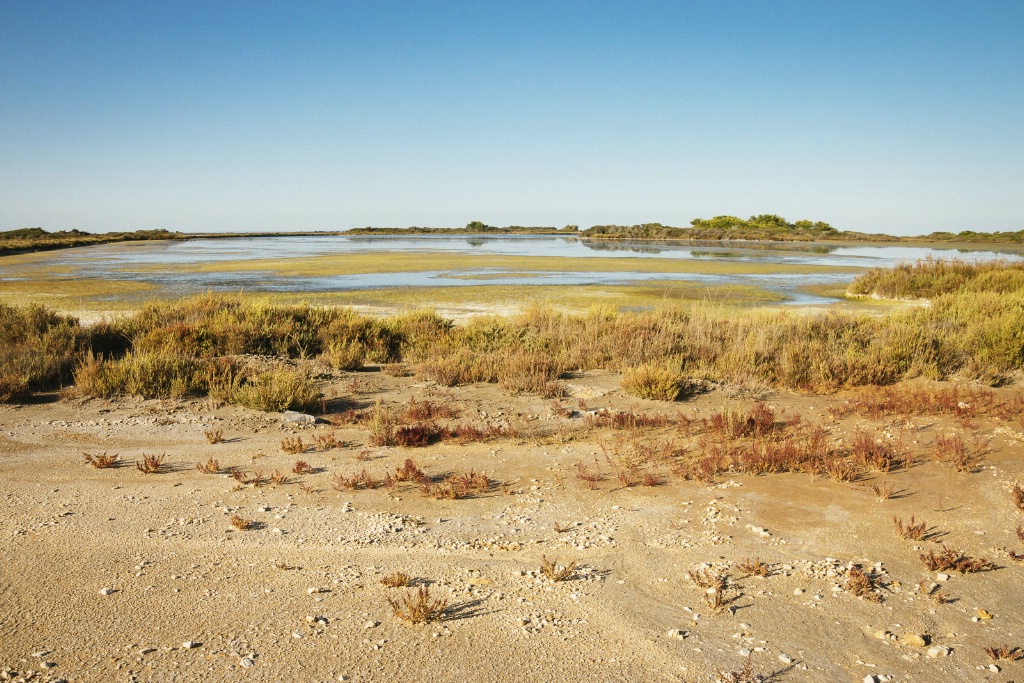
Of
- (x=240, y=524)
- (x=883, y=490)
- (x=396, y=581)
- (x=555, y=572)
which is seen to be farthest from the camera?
A: (x=883, y=490)

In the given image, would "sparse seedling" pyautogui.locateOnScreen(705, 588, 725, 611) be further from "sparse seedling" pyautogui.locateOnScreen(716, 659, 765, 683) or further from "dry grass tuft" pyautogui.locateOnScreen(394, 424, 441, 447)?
"dry grass tuft" pyautogui.locateOnScreen(394, 424, 441, 447)

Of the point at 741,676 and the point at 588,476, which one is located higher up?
the point at 588,476

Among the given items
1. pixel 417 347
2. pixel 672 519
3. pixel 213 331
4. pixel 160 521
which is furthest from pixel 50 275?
pixel 672 519

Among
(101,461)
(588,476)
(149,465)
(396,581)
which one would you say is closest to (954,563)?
(588,476)

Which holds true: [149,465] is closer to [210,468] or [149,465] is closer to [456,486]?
[210,468]

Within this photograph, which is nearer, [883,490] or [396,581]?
[396,581]

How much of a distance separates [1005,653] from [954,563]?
1.20 m

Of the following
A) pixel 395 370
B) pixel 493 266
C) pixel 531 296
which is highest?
pixel 493 266

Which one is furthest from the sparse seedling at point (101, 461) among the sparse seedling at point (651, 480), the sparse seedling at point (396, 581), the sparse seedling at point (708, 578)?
the sparse seedling at point (708, 578)

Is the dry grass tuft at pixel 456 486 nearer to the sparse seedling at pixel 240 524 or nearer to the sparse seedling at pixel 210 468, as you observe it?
the sparse seedling at pixel 240 524

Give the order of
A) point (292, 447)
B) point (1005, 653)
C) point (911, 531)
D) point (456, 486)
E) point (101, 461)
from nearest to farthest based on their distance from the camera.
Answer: point (1005, 653)
point (911, 531)
point (456, 486)
point (101, 461)
point (292, 447)

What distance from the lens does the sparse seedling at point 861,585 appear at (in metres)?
4.99

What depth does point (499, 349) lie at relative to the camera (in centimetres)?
1356

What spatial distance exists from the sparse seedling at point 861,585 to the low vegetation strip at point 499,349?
19.0ft
